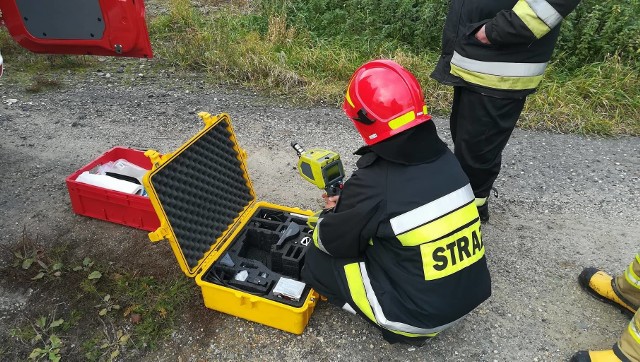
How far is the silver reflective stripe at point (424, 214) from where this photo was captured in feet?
7.10

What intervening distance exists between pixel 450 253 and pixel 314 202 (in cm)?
194

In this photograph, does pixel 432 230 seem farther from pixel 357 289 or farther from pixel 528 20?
pixel 528 20

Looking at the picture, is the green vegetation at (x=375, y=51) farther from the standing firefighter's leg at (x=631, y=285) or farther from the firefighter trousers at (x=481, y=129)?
the standing firefighter's leg at (x=631, y=285)

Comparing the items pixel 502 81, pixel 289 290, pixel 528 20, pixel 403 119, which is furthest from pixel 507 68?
pixel 289 290

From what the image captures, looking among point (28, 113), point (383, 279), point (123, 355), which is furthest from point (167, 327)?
point (28, 113)

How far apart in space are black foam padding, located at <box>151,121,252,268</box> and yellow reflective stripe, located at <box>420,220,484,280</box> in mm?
1436

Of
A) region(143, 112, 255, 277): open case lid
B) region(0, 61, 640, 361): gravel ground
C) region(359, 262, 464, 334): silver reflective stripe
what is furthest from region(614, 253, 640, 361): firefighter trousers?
region(143, 112, 255, 277): open case lid

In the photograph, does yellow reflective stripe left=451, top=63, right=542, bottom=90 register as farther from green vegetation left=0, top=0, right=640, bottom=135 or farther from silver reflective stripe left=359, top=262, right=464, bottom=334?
green vegetation left=0, top=0, right=640, bottom=135

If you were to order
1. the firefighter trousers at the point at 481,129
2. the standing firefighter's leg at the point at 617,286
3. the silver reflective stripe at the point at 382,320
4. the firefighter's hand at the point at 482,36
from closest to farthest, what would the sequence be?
the silver reflective stripe at the point at 382,320 < the standing firefighter's leg at the point at 617,286 < the firefighter's hand at the point at 482,36 < the firefighter trousers at the point at 481,129

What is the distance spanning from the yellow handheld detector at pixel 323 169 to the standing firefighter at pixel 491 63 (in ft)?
3.42

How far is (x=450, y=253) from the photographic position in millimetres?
2229

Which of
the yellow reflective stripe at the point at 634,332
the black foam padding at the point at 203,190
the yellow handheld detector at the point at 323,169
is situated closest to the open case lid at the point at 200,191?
the black foam padding at the point at 203,190

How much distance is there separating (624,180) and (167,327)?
4.22m

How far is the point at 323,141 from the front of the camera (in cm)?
494
